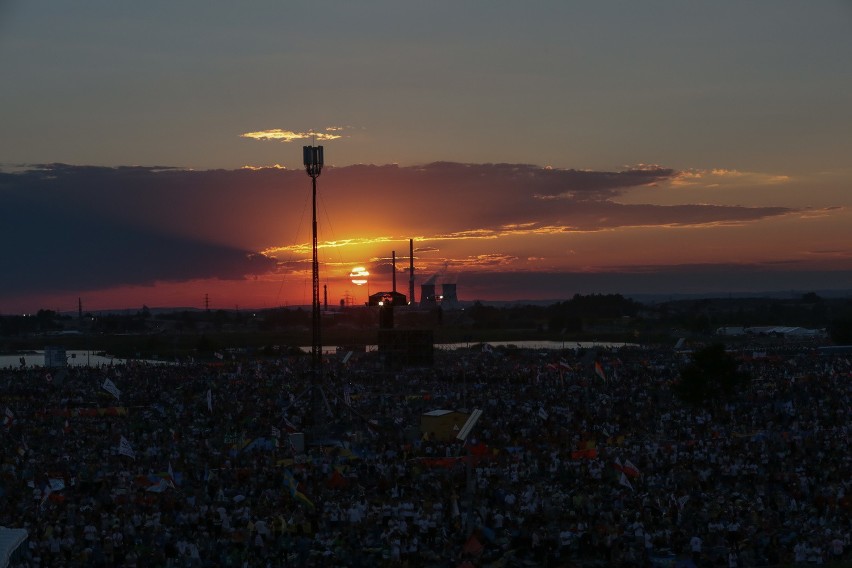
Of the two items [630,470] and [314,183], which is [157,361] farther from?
[630,470]

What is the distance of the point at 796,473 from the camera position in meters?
23.7

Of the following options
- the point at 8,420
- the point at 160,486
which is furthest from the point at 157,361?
the point at 160,486

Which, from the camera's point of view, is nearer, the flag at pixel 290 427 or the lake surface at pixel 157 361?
the flag at pixel 290 427

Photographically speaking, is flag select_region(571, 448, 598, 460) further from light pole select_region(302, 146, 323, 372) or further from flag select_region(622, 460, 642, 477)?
light pole select_region(302, 146, 323, 372)

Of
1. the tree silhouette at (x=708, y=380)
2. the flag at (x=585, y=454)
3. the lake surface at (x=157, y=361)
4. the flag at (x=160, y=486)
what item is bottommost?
the lake surface at (x=157, y=361)

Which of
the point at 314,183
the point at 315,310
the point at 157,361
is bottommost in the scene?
the point at 157,361

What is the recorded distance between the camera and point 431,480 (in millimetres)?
23875

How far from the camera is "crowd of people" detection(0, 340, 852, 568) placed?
18016 millimetres

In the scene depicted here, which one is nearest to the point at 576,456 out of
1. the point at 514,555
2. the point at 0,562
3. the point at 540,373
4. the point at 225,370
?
the point at 514,555

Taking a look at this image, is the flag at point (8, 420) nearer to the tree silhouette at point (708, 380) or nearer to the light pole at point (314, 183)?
the light pole at point (314, 183)

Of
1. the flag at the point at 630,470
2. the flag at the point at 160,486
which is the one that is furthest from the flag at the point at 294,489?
the flag at the point at 630,470

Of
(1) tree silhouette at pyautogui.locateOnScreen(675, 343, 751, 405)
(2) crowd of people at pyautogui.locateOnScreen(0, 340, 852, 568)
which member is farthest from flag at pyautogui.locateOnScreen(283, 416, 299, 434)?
(1) tree silhouette at pyautogui.locateOnScreen(675, 343, 751, 405)

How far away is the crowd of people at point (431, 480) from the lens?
709 inches

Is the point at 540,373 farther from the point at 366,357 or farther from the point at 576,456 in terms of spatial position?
the point at 576,456
